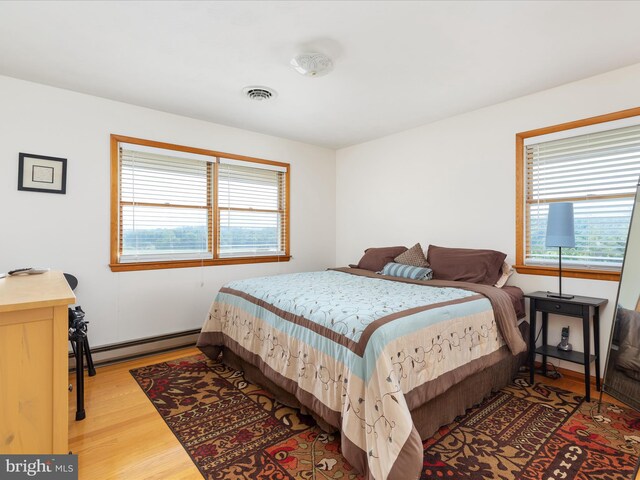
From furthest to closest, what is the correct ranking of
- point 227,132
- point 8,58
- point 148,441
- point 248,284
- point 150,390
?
point 227,132, point 248,284, point 150,390, point 8,58, point 148,441

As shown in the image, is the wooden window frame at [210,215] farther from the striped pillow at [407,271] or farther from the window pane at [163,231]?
the striped pillow at [407,271]

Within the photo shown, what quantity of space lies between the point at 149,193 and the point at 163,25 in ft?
6.02

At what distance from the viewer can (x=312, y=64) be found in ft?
7.94

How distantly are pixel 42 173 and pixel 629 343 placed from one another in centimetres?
471

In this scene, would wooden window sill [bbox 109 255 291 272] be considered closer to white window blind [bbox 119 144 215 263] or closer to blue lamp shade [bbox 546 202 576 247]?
white window blind [bbox 119 144 215 263]

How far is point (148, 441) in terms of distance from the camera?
1.97m

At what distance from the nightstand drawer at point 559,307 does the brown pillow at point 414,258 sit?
1.04m

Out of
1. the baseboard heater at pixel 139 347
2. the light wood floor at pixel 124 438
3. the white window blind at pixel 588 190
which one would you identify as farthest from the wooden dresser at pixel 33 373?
the white window blind at pixel 588 190

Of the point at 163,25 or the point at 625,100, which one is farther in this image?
the point at 625,100

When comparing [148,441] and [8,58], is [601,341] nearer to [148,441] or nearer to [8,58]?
[148,441]

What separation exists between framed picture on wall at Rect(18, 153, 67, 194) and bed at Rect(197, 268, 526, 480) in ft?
5.72

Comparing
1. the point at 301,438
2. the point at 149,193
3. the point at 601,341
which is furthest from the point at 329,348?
the point at 149,193

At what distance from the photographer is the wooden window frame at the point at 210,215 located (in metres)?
3.22

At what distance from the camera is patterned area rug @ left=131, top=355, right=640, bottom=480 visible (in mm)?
1711
